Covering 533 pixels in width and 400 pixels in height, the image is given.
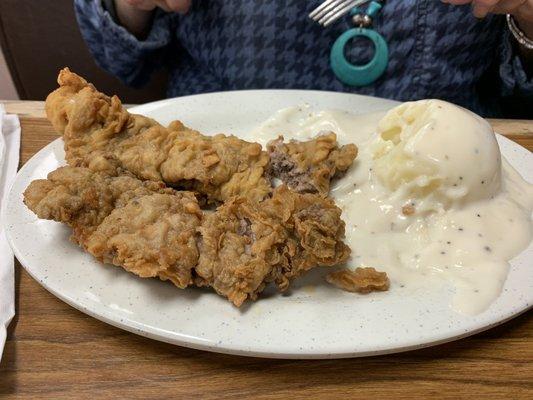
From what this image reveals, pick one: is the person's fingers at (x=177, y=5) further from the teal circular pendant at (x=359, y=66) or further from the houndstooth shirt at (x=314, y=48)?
the teal circular pendant at (x=359, y=66)

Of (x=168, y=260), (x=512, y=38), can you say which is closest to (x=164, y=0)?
(x=168, y=260)

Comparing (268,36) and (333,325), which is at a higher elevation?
(268,36)

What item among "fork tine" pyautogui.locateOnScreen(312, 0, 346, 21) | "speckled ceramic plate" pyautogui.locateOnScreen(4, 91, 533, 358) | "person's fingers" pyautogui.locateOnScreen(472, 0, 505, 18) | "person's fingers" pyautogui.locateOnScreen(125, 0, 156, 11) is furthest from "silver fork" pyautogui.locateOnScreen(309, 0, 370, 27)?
"speckled ceramic plate" pyautogui.locateOnScreen(4, 91, 533, 358)

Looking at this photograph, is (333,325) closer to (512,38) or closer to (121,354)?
(121,354)

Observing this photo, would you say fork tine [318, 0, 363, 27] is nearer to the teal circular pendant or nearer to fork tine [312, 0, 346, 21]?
fork tine [312, 0, 346, 21]

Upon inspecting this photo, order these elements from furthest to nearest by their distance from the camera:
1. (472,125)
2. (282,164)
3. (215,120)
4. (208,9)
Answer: (208,9), (215,120), (282,164), (472,125)

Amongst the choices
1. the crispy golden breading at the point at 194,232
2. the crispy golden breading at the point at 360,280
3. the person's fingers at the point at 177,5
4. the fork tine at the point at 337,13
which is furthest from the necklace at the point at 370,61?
the crispy golden breading at the point at 360,280

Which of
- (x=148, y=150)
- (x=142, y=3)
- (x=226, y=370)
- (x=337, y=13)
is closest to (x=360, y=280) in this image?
(x=226, y=370)
